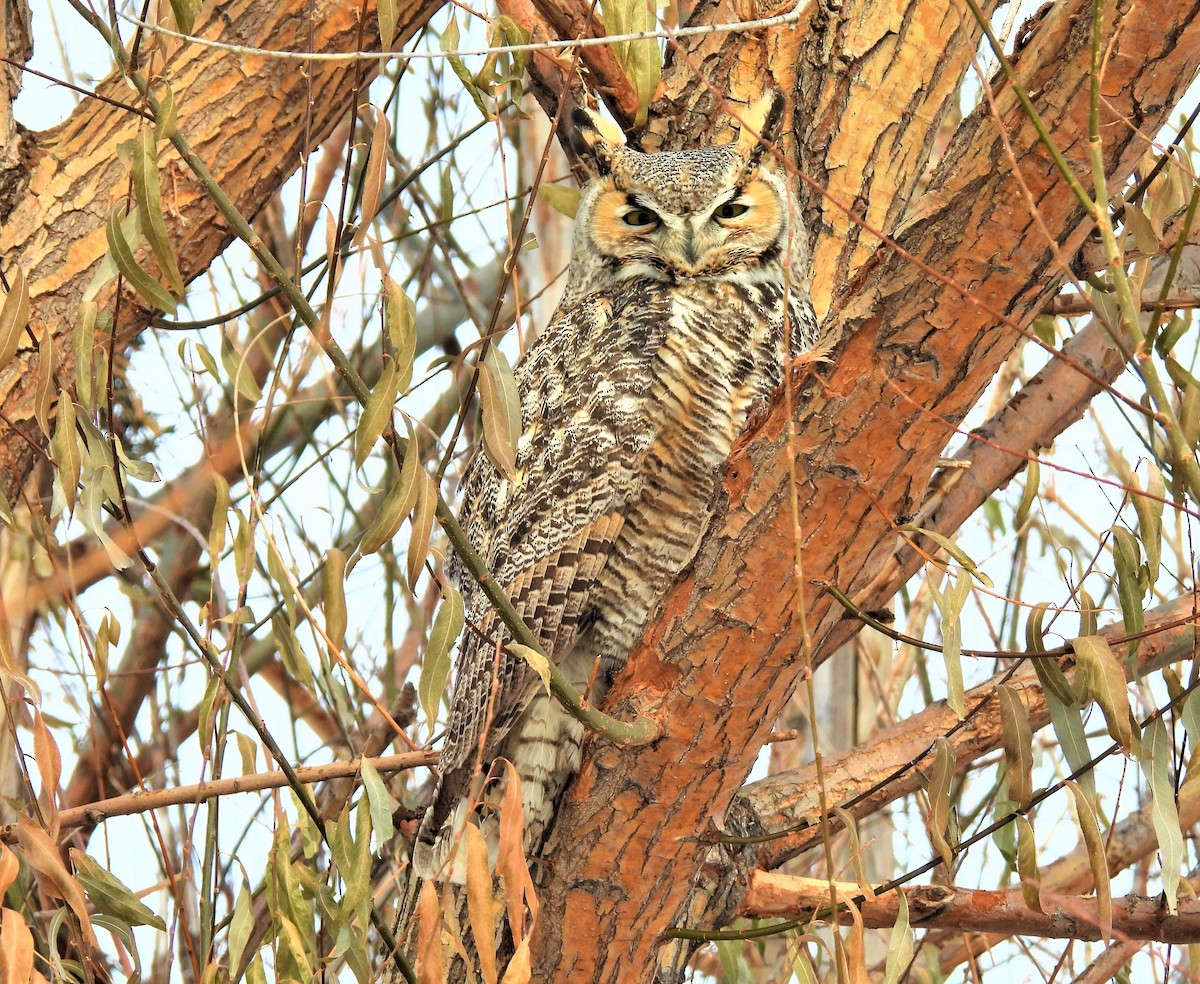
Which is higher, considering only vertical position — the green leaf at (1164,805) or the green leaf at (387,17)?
the green leaf at (387,17)

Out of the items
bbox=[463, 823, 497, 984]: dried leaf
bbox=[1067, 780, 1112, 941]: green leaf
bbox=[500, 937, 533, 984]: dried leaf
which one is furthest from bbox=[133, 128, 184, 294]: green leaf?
bbox=[1067, 780, 1112, 941]: green leaf

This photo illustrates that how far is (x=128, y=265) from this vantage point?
1.38 meters

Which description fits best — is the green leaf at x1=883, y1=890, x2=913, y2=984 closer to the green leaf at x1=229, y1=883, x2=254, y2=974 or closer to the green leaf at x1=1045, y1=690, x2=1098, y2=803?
the green leaf at x1=1045, y1=690, x2=1098, y2=803

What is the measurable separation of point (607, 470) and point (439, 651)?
0.69 m

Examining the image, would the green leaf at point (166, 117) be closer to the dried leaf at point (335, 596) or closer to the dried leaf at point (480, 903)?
the dried leaf at point (335, 596)

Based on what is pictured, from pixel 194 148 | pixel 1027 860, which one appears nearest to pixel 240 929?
pixel 1027 860

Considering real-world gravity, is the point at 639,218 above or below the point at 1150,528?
above

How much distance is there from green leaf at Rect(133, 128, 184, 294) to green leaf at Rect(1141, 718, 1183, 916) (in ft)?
3.81

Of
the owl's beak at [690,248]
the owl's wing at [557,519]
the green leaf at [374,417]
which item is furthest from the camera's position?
the owl's beak at [690,248]

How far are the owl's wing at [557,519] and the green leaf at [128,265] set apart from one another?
0.68 meters

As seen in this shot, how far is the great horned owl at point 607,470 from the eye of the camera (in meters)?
2.02

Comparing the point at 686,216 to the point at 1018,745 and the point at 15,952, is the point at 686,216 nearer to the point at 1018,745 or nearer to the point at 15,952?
the point at 1018,745

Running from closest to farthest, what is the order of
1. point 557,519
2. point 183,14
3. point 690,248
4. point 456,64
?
1. point 183,14
2. point 456,64
3. point 557,519
4. point 690,248

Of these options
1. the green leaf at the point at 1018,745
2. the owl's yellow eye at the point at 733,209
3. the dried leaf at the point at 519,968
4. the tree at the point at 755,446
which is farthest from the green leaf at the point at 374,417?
the owl's yellow eye at the point at 733,209
